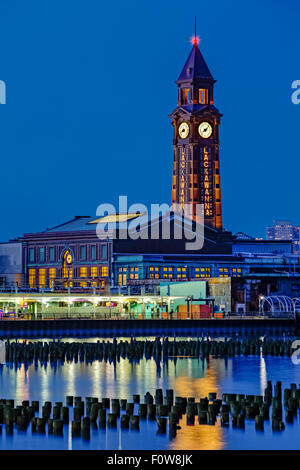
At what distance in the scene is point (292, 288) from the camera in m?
140

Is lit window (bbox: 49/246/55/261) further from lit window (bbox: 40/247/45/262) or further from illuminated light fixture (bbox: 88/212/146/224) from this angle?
illuminated light fixture (bbox: 88/212/146/224)

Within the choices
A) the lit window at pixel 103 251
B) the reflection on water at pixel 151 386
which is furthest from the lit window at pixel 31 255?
the reflection on water at pixel 151 386

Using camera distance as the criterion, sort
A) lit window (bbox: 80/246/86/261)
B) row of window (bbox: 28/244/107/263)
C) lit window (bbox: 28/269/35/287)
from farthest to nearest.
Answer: lit window (bbox: 28/269/35/287) → lit window (bbox: 80/246/86/261) → row of window (bbox: 28/244/107/263)

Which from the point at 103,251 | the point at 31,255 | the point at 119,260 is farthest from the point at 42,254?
the point at 119,260

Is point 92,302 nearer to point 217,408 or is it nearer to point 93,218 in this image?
point 93,218

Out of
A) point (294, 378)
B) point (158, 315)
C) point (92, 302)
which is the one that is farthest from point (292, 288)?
point (294, 378)

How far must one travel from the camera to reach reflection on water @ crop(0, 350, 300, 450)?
160 ft

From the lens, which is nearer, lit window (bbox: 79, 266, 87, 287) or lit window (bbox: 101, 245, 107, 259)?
lit window (bbox: 101, 245, 107, 259)

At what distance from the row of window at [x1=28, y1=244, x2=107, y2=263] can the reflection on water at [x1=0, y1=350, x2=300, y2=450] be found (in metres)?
79.0

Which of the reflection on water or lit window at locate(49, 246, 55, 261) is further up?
lit window at locate(49, 246, 55, 261)

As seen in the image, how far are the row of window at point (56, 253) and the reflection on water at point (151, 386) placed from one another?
259 feet

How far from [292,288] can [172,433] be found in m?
91.7

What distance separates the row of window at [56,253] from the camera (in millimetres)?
169875
